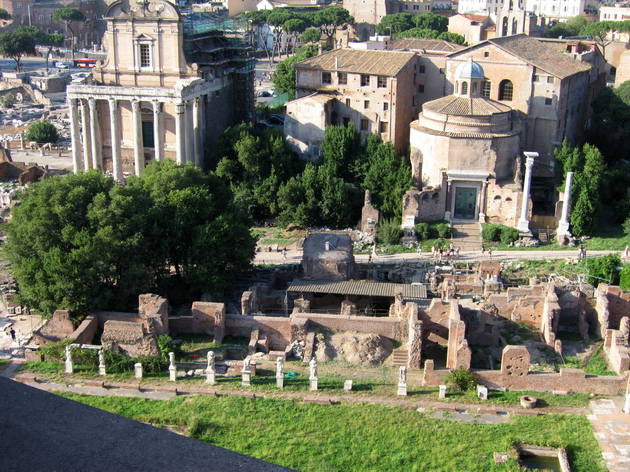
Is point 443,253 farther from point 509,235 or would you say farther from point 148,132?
point 148,132

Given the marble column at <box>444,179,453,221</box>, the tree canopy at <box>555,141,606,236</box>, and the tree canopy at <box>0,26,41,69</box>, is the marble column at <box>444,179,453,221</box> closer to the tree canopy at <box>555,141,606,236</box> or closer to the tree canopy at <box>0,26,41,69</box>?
the tree canopy at <box>555,141,606,236</box>

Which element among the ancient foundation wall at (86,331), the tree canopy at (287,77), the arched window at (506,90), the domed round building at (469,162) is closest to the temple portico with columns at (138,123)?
the tree canopy at (287,77)

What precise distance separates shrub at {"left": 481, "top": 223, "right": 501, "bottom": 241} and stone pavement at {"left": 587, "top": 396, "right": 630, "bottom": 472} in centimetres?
1874

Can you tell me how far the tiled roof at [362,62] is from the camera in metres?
55.7

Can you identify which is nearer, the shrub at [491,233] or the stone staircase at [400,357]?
the stone staircase at [400,357]

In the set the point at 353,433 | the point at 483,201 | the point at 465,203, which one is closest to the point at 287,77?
the point at 465,203

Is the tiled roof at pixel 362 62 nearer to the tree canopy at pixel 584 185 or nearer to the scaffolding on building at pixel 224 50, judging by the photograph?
the scaffolding on building at pixel 224 50

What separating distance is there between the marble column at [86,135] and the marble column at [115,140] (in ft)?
5.98

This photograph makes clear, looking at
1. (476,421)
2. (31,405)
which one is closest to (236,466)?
(31,405)

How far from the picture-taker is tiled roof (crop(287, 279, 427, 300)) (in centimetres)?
3797

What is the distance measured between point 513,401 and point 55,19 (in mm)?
127932

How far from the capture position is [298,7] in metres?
144

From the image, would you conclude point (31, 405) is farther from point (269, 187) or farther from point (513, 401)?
point (269, 187)

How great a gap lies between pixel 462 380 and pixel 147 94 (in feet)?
110
